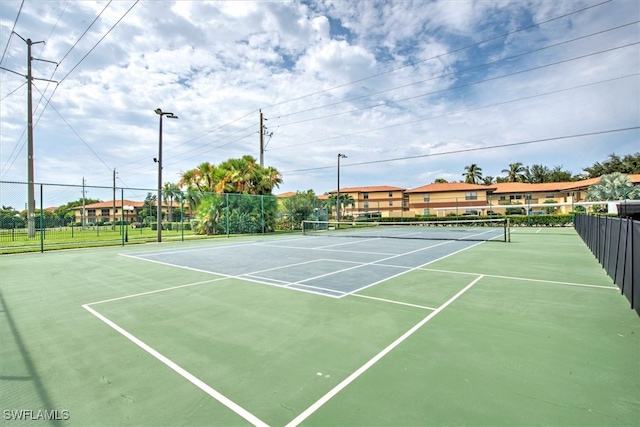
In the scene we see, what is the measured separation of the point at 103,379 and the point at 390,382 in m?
2.78

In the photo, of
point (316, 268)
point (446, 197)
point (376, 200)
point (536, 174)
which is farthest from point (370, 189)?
point (316, 268)

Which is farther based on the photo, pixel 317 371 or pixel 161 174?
pixel 161 174

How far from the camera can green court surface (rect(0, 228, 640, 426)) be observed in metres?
2.59

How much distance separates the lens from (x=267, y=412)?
8.40 feet

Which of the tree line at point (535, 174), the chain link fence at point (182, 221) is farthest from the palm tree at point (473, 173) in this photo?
the chain link fence at point (182, 221)

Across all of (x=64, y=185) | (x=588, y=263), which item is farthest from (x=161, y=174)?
(x=588, y=263)

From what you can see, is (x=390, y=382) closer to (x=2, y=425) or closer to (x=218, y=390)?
(x=218, y=390)

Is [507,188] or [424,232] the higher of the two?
[507,188]

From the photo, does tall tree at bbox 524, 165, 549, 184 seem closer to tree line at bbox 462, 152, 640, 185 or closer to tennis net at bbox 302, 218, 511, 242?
tree line at bbox 462, 152, 640, 185

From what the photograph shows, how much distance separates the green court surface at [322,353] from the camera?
2.59 metres

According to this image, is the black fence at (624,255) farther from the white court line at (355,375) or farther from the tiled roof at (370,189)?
the tiled roof at (370,189)

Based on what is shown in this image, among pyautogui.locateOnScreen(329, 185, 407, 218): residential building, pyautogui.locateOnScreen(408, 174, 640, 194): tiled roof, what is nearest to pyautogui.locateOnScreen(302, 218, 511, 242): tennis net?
pyautogui.locateOnScreen(408, 174, 640, 194): tiled roof

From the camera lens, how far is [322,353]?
3.63 metres

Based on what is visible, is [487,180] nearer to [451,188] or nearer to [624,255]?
[451,188]
